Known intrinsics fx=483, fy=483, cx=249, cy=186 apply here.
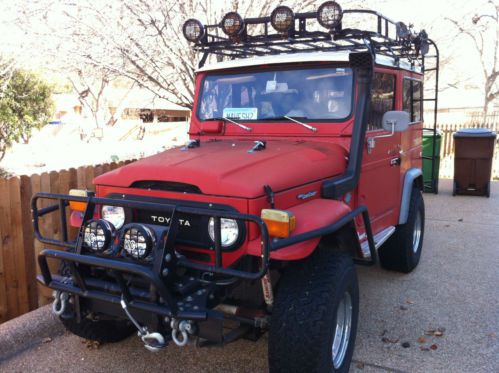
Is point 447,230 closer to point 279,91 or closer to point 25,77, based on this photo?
point 279,91

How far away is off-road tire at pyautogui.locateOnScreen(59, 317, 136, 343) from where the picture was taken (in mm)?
3428

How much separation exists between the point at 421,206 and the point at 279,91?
2.36m

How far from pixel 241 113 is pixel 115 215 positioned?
1484 millimetres

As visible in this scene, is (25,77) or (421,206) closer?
(421,206)

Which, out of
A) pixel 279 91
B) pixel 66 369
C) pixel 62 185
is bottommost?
pixel 66 369

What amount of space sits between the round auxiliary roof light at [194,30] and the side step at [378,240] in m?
2.32

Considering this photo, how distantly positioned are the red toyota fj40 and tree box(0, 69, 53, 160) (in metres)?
10.3

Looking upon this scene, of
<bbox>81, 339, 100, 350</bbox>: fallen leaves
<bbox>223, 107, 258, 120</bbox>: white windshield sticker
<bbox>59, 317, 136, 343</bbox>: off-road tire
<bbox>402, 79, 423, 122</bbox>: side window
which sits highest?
<bbox>402, 79, 423, 122</bbox>: side window

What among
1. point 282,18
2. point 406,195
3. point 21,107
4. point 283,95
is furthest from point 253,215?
point 21,107

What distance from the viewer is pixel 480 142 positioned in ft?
30.7

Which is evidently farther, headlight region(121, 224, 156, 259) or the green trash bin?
the green trash bin

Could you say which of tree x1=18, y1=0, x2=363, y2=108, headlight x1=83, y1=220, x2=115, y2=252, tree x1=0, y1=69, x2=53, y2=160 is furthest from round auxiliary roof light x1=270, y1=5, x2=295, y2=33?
tree x1=0, y1=69, x2=53, y2=160

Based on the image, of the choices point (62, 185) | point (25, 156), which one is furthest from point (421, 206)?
point (25, 156)

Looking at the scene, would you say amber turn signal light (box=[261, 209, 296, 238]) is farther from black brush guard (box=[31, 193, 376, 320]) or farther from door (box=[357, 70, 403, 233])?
door (box=[357, 70, 403, 233])
